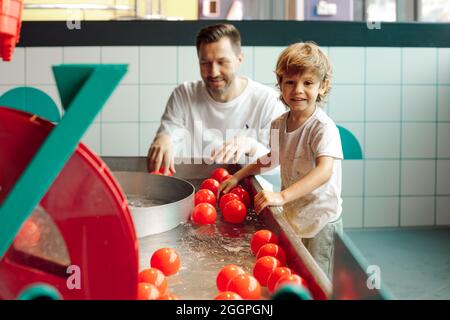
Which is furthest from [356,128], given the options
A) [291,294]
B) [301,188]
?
[291,294]

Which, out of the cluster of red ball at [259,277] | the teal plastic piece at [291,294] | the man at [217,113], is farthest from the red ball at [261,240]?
the man at [217,113]

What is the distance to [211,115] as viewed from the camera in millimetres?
2328

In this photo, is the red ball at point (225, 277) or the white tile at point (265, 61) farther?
the white tile at point (265, 61)

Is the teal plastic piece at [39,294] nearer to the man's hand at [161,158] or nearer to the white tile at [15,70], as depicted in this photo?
the man's hand at [161,158]

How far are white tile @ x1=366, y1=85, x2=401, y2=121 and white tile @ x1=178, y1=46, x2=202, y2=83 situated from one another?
1.03m

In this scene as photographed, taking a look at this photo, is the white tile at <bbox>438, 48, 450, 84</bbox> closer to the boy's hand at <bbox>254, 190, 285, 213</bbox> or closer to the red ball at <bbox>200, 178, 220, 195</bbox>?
the red ball at <bbox>200, 178, 220, 195</bbox>

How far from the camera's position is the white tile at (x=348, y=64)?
126 inches

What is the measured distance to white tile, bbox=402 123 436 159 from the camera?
131 inches

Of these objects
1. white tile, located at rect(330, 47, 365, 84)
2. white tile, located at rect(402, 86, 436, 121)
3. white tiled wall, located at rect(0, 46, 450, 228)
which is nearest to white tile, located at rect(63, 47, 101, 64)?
white tiled wall, located at rect(0, 46, 450, 228)

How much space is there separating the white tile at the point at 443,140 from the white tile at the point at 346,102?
1.66 feet

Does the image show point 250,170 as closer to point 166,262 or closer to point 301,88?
point 301,88

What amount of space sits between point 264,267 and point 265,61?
2.46 meters
